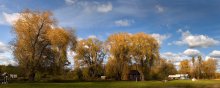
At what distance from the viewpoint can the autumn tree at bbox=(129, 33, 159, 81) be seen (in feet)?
271

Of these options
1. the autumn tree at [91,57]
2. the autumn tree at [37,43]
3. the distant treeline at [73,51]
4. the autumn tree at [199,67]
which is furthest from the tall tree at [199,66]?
the autumn tree at [37,43]

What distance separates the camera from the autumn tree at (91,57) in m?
92.4

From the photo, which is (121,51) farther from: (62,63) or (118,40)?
(62,63)

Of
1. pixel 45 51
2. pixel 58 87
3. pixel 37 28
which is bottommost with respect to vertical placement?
pixel 58 87

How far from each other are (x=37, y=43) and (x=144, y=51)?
28032mm

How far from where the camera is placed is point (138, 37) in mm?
84812

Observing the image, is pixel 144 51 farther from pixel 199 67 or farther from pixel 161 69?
pixel 199 67

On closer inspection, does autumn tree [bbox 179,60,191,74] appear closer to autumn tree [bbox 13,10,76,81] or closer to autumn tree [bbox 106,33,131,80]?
autumn tree [bbox 106,33,131,80]

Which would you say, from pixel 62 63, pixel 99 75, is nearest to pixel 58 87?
pixel 62 63

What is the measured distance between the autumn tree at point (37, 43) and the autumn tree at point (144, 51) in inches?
877

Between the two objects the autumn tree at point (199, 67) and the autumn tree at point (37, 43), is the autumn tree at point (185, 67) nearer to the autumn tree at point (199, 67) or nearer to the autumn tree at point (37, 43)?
the autumn tree at point (199, 67)

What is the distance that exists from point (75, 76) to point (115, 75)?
1080 cm

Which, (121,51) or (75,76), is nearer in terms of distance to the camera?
(121,51)

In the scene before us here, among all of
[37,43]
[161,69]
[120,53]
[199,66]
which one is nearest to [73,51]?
[37,43]
